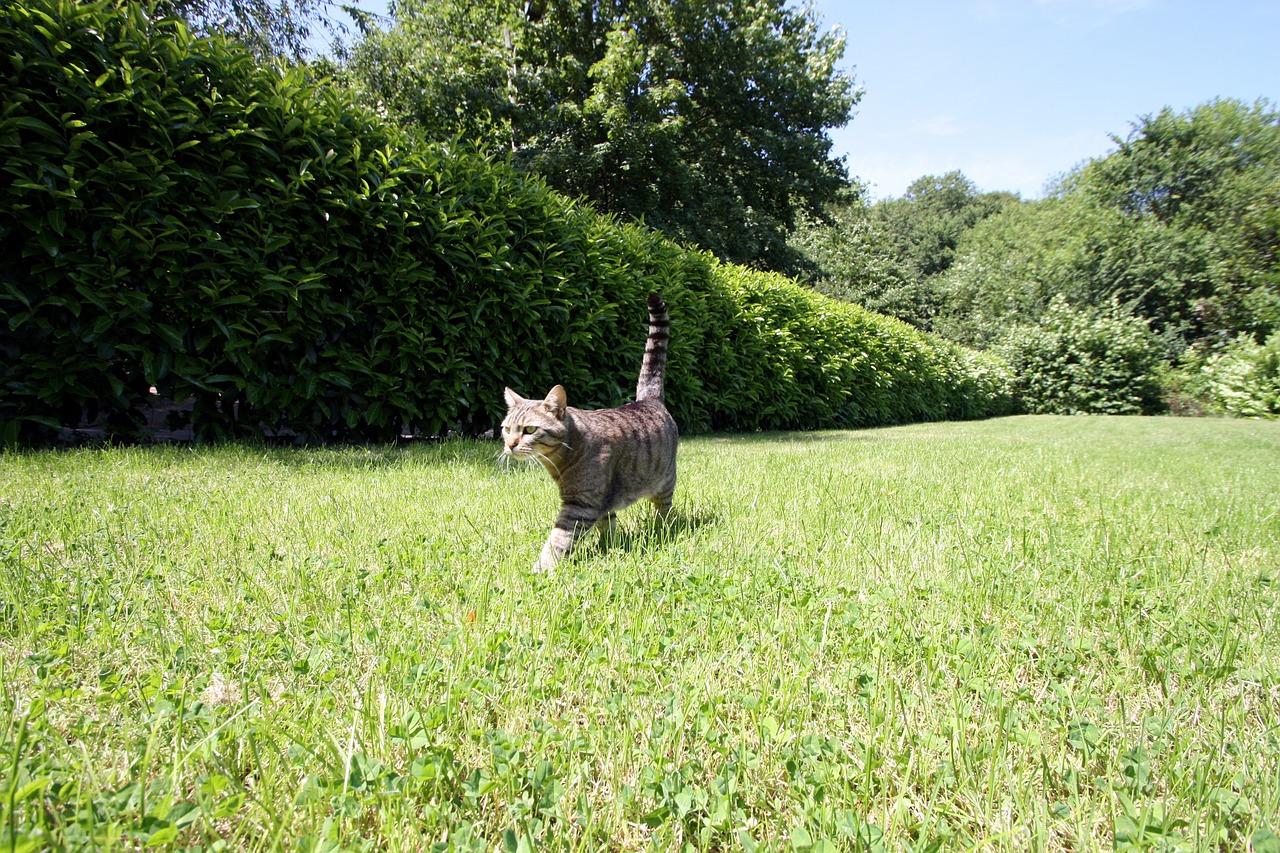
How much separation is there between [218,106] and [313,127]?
754mm

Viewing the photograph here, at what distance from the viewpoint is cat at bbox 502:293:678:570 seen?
9.69 ft

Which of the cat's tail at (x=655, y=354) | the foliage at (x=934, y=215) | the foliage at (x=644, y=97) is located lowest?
the cat's tail at (x=655, y=354)

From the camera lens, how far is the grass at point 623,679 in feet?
3.87

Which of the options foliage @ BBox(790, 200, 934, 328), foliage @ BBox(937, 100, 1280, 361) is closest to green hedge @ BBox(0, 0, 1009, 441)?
foliage @ BBox(937, 100, 1280, 361)

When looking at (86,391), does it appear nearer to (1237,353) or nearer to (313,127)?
(313,127)

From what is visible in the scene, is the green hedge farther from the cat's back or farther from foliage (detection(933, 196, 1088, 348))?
foliage (detection(933, 196, 1088, 348))

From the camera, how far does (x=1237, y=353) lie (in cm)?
1959

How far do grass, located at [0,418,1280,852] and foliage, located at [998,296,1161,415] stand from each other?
813 inches

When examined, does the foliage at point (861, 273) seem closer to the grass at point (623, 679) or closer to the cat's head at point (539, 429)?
the cat's head at point (539, 429)

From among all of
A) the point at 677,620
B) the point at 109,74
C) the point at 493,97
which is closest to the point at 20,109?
the point at 109,74

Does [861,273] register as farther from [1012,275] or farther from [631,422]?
[631,422]

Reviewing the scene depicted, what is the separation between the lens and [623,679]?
5.67 feet

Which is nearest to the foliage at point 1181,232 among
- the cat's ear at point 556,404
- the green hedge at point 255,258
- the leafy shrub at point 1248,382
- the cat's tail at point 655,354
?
the leafy shrub at point 1248,382

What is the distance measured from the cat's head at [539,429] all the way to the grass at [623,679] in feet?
1.55
